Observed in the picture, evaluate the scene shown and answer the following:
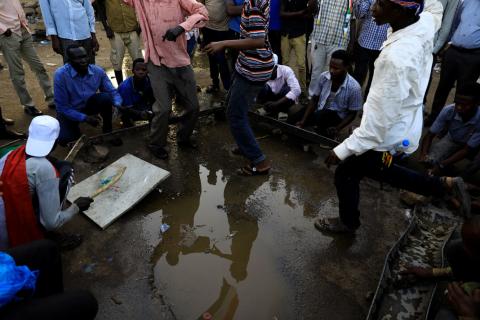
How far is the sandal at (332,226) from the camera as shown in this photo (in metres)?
3.20

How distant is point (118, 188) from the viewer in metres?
3.64

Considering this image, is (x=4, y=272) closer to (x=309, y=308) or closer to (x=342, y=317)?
(x=309, y=308)

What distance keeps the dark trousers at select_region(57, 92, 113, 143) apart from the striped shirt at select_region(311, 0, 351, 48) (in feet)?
10.5

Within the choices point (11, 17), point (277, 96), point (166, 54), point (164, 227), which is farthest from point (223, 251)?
point (11, 17)

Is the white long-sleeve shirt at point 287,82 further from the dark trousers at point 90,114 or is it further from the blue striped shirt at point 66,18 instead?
the blue striped shirt at point 66,18

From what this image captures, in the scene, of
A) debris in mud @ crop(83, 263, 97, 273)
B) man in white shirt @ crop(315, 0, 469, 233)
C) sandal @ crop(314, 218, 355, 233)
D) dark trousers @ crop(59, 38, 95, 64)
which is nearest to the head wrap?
man in white shirt @ crop(315, 0, 469, 233)

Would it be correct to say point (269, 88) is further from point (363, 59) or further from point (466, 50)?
point (466, 50)

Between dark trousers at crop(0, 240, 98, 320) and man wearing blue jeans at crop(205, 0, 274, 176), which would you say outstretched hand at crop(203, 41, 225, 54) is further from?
dark trousers at crop(0, 240, 98, 320)

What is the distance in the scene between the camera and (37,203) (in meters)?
2.54

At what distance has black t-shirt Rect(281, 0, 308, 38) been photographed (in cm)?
580

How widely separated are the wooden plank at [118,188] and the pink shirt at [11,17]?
102 inches

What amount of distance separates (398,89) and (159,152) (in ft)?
9.65

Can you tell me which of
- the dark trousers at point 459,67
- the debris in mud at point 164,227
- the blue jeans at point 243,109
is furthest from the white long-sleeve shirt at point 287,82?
the debris in mud at point 164,227

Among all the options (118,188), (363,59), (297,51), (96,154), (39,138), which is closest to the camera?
(39,138)
